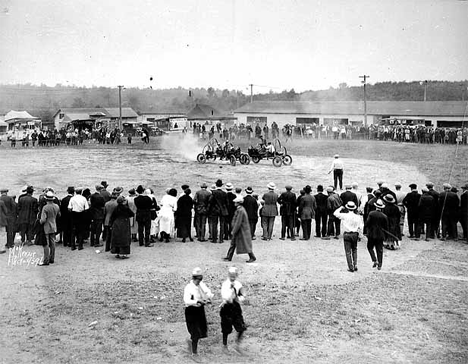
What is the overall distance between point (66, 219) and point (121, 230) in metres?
2.03

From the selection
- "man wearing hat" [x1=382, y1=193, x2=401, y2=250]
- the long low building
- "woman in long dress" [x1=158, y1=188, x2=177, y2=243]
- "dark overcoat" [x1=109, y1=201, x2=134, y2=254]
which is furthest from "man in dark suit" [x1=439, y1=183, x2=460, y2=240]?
the long low building

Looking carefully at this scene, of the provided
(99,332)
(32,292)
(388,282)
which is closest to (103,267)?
(32,292)

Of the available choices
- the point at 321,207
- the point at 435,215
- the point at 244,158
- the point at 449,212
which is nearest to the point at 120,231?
the point at 321,207

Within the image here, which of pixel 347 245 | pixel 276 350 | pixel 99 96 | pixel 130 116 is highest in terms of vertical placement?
pixel 99 96

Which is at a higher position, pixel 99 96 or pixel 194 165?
pixel 99 96

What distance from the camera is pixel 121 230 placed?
12.1 m

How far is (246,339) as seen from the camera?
7879 mm

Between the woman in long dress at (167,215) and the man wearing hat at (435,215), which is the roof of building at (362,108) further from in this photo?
the woman in long dress at (167,215)

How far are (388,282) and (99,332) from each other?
5640mm

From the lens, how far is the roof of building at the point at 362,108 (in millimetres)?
51375

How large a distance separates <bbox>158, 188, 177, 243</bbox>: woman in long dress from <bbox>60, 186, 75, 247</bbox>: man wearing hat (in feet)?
7.35

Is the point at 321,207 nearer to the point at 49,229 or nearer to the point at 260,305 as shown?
the point at 260,305

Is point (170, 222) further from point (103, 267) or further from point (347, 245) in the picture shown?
point (347, 245)
